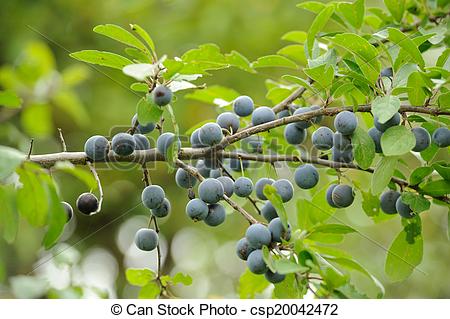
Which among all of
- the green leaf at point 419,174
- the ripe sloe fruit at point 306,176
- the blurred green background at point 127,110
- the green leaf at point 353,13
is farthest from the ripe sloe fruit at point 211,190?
the blurred green background at point 127,110

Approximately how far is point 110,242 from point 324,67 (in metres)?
3.32

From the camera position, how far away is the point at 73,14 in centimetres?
397

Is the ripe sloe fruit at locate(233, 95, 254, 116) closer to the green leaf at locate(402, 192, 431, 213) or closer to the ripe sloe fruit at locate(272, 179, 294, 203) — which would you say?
the ripe sloe fruit at locate(272, 179, 294, 203)

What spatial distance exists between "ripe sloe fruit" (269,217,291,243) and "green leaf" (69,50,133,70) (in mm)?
439

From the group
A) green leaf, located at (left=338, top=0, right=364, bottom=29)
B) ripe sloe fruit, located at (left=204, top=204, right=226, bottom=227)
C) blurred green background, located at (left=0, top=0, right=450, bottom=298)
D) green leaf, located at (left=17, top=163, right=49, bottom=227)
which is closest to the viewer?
green leaf, located at (left=17, top=163, right=49, bottom=227)

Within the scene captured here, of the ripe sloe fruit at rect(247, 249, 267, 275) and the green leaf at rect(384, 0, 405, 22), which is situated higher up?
the green leaf at rect(384, 0, 405, 22)

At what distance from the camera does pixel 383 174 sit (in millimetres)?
1235

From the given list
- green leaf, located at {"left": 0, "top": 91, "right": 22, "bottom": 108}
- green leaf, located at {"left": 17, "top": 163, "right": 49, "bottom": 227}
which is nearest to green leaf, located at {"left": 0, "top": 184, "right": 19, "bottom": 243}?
green leaf, located at {"left": 17, "top": 163, "right": 49, "bottom": 227}

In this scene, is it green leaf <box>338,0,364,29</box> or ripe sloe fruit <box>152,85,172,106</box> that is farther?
green leaf <box>338,0,364,29</box>

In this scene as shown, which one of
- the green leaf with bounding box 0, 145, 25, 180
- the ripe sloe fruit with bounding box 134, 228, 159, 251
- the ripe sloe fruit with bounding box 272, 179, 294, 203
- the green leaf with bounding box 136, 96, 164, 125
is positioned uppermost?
the green leaf with bounding box 0, 145, 25, 180

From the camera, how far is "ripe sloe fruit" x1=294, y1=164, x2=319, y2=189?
1.40 metres

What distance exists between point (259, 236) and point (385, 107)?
354 millimetres

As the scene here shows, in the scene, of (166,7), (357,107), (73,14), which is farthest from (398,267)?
(73,14)
